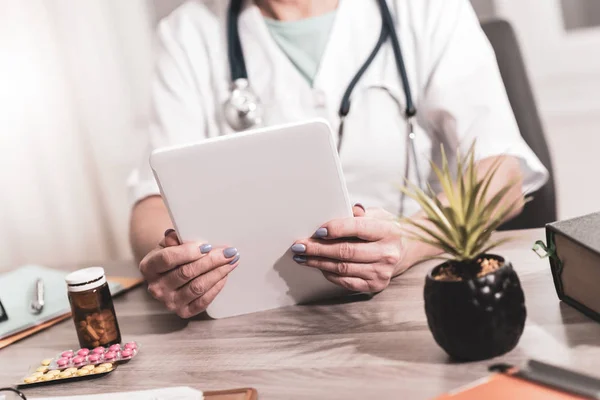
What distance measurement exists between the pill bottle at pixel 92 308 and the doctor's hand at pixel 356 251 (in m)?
0.26

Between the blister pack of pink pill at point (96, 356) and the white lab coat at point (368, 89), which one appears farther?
the white lab coat at point (368, 89)

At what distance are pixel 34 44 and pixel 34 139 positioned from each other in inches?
10.8

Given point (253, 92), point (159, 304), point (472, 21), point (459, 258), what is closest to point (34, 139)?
point (253, 92)

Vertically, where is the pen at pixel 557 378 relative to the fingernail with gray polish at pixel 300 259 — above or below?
below

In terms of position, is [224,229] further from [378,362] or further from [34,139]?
[34,139]

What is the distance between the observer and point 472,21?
4.78ft

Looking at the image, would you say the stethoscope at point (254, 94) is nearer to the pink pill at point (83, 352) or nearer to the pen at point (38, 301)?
the pen at point (38, 301)

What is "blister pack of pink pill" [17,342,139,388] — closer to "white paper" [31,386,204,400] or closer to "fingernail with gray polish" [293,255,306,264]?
"white paper" [31,386,204,400]

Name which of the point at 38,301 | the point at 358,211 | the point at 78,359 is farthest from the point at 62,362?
the point at 358,211

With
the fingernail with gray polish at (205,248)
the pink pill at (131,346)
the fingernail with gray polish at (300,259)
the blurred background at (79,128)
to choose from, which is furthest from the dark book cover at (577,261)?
the blurred background at (79,128)

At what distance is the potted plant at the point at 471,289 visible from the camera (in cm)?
78

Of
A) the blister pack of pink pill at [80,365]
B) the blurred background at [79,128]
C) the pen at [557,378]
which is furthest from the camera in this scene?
the blurred background at [79,128]

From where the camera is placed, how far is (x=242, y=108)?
4.80ft

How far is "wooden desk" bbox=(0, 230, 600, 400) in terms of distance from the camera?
0.81 m
